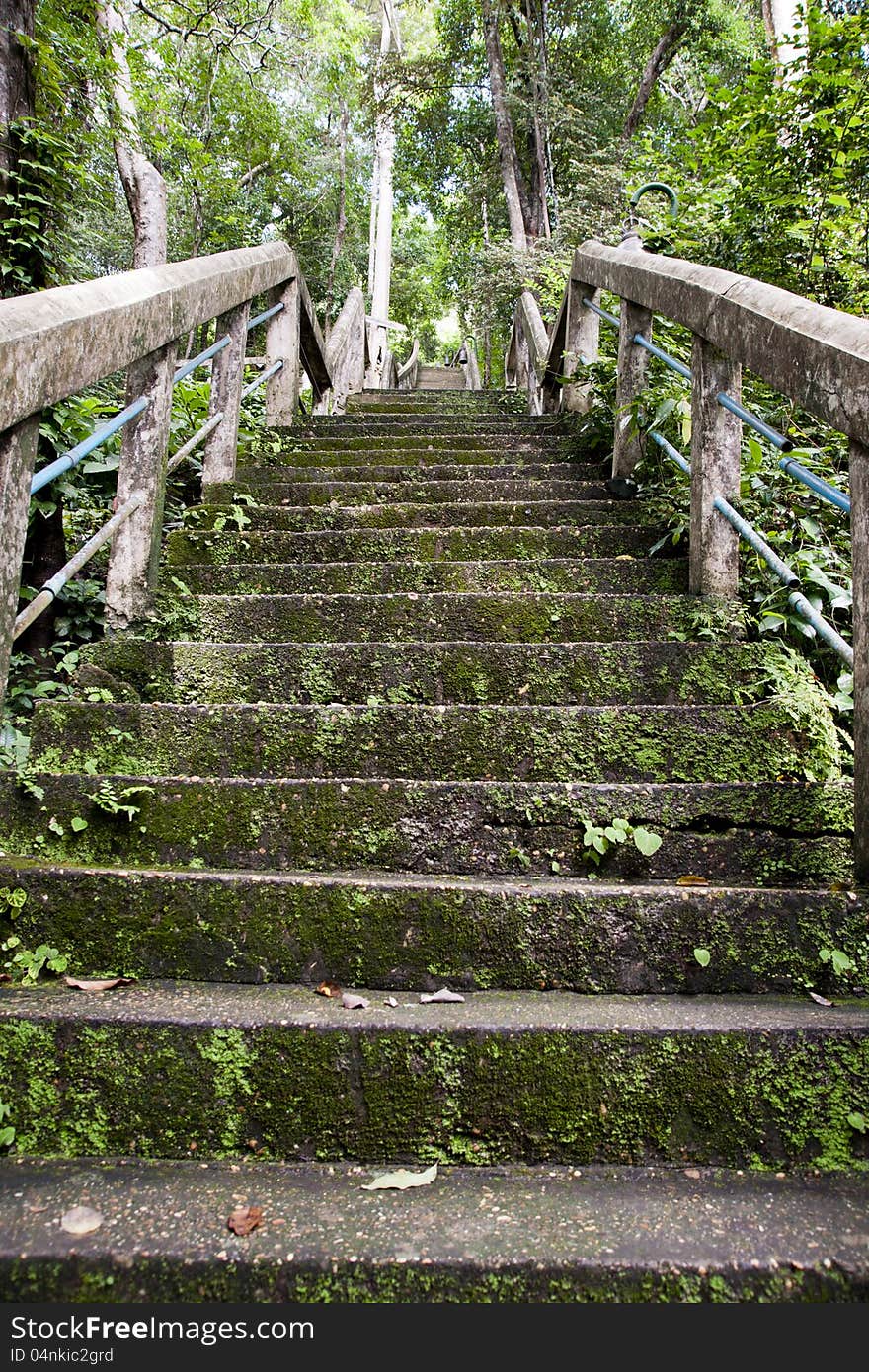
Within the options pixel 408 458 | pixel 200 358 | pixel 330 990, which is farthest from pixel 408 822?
pixel 408 458

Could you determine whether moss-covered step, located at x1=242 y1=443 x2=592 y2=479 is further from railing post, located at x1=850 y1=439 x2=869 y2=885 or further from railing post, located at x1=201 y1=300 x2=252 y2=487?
railing post, located at x1=850 y1=439 x2=869 y2=885

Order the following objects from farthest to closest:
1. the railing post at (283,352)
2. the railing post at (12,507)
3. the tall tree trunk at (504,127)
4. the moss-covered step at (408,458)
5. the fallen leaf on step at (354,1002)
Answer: the tall tree trunk at (504,127) < the railing post at (283,352) < the moss-covered step at (408,458) < the railing post at (12,507) < the fallen leaf on step at (354,1002)

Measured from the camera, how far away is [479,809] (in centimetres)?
190

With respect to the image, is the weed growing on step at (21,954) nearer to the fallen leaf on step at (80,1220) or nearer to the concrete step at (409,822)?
the concrete step at (409,822)

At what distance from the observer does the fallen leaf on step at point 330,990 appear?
1.61m

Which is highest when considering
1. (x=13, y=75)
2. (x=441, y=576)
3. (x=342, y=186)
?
(x=342, y=186)

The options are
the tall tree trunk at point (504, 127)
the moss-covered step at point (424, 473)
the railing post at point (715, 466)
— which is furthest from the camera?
the tall tree trunk at point (504, 127)

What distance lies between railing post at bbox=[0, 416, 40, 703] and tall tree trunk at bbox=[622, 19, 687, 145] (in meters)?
11.6

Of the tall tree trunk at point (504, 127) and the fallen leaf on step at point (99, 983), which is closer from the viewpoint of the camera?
the fallen leaf on step at point (99, 983)

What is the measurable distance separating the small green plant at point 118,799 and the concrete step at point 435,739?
0.65ft

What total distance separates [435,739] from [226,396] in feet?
7.07

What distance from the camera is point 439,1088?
56.5 inches

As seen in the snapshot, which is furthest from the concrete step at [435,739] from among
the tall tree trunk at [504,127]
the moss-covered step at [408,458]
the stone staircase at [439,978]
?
the tall tree trunk at [504,127]

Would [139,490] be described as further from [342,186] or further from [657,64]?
[342,186]
